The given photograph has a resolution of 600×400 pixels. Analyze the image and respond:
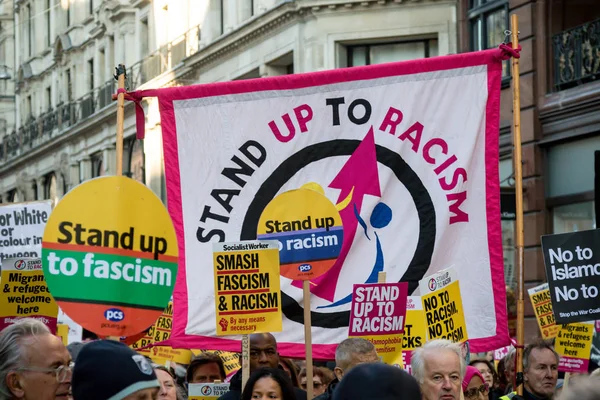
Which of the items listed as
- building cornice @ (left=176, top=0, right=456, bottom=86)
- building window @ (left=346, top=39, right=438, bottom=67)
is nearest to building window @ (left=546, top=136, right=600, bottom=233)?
building cornice @ (left=176, top=0, right=456, bottom=86)

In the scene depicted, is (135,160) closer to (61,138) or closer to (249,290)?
(61,138)

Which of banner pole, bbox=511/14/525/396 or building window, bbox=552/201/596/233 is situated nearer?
banner pole, bbox=511/14/525/396

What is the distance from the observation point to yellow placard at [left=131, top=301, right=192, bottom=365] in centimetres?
1261

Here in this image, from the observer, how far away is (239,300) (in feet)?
30.0

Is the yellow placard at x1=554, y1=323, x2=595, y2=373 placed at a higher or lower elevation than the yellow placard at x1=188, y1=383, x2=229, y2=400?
higher

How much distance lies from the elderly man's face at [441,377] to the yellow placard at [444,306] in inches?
60.6

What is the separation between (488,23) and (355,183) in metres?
13.6

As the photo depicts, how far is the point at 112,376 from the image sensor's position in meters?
4.96

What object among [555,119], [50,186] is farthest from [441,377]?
[50,186]

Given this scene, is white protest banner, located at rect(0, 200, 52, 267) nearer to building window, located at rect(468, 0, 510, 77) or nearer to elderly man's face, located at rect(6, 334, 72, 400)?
elderly man's face, located at rect(6, 334, 72, 400)

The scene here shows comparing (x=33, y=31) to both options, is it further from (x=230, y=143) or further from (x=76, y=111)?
(x=230, y=143)

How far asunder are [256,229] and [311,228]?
794mm

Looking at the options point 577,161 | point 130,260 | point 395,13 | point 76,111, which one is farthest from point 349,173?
point 76,111

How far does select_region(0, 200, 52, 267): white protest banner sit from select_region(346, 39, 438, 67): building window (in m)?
15.0
